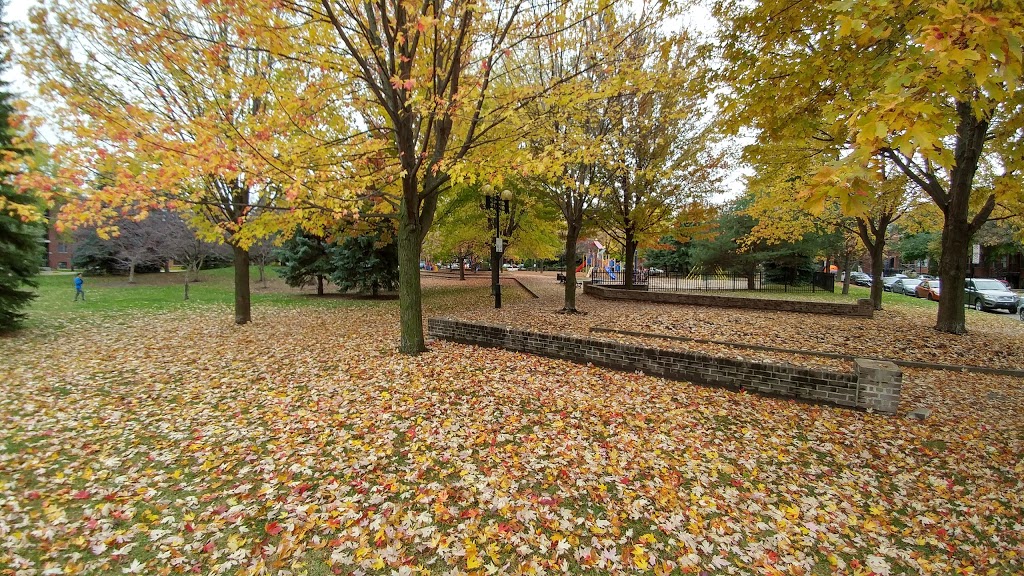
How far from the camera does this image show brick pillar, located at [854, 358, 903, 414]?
480 centimetres

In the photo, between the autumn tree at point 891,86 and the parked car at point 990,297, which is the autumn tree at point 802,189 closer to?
the autumn tree at point 891,86

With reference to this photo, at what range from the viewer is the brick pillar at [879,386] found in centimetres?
480

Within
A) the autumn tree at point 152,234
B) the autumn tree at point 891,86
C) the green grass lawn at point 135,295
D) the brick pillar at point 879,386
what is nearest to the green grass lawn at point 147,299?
the green grass lawn at point 135,295

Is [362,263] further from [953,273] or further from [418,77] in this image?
[953,273]

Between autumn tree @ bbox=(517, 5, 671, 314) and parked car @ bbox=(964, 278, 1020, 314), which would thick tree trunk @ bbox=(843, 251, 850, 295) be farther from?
autumn tree @ bbox=(517, 5, 671, 314)

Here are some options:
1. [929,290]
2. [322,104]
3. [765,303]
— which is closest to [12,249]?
[322,104]

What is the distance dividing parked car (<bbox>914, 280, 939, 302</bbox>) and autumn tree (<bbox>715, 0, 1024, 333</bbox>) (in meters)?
10.2

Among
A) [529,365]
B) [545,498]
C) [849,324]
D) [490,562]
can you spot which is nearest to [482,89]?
[529,365]

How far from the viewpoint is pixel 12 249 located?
29.3 feet

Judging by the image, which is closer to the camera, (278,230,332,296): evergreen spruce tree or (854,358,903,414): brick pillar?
(854,358,903,414): brick pillar

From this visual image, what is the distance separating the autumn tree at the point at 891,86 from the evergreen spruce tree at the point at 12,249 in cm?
1376

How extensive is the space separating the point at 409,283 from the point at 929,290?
91.3ft

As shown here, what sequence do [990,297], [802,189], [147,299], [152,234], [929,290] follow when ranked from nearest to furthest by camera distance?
[802,189] → [990,297] → [147,299] → [152,234] → [929,290]

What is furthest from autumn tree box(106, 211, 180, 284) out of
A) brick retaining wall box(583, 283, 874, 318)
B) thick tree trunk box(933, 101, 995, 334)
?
thick tree trunk box(933, 101, 995, 334)
